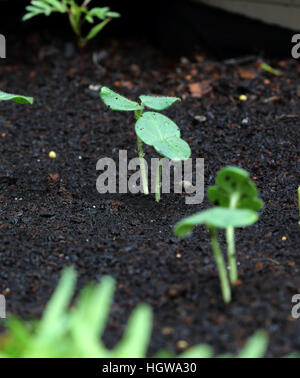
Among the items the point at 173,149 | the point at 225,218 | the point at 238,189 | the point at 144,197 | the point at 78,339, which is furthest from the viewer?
the point at 144,197

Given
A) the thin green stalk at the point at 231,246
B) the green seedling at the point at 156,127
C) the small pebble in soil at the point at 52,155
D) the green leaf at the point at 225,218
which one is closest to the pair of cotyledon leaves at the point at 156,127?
the green seedling at the point at 156,127

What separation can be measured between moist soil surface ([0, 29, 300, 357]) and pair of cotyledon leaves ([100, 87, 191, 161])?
0.31m

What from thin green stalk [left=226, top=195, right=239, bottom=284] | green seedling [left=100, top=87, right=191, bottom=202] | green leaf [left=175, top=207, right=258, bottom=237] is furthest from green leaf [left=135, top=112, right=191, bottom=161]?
green leaf [left=175, top=207, right=258, bottom=237]

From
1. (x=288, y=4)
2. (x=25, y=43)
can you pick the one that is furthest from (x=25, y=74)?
(x=288, y=4)

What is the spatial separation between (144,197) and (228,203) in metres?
0.76

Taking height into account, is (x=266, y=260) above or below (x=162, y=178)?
above

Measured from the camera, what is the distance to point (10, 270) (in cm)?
157

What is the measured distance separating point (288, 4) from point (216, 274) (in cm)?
240

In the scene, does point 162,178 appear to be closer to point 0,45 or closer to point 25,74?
point 25,74

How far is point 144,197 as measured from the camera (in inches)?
83.7

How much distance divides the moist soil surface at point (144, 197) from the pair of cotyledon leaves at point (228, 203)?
0.22 m

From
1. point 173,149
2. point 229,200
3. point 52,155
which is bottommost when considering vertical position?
point 52,155

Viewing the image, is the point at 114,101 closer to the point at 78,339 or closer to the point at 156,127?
the point at 156,127

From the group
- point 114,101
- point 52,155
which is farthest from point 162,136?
point 52,155
